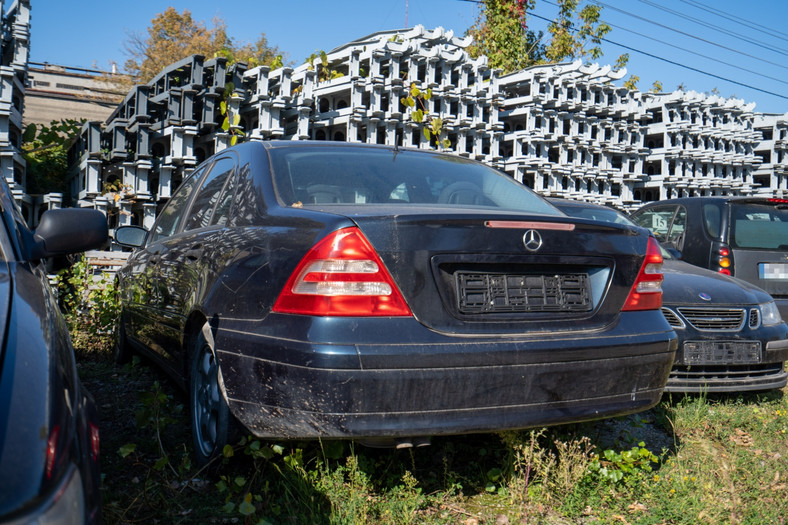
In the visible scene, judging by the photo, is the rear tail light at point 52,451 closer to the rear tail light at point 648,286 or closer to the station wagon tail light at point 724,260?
the rear tail light at point 648,286

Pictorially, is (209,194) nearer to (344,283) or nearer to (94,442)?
(344,283)

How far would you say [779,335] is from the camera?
16.0 ft

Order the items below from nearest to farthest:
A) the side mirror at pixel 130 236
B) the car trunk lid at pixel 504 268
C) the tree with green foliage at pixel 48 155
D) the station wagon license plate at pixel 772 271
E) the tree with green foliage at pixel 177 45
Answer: the car trunk lid at pixel 504 268
the side mirror at pixel 130 236
the station wagon license plate at pixel 772 271
the tree with green foliage at pixel 48 155
the tree with green foliage at pixel 177 45

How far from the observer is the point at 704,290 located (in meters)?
4.91

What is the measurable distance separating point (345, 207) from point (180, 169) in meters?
9.38

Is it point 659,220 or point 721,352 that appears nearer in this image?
point 721,352

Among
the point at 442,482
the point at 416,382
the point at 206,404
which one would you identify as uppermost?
the point at 416,382

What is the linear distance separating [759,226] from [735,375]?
2.50m

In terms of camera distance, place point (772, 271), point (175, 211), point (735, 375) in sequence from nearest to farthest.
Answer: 1. point (175, 211)
2. point (735, 375)
3. point (772, 271)

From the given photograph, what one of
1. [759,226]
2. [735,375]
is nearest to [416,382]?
[735,375]

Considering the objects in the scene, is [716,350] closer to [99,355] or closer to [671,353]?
[671,353]

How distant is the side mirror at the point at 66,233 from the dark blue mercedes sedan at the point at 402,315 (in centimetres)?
49

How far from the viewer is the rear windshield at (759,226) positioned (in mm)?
6598

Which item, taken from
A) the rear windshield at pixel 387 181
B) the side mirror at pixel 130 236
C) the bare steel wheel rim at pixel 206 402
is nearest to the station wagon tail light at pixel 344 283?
the rear windshield at pixel 387 181
